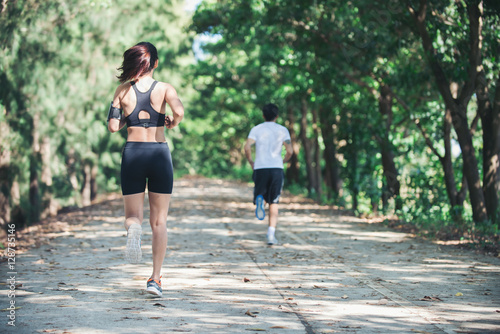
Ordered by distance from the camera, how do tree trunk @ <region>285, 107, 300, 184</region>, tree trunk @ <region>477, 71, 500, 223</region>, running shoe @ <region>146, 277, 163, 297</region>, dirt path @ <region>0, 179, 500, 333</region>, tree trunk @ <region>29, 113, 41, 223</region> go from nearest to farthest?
dirt path @ <region>0, 179, 500, 333</region>, running shoe @ <region>146, 277, 163, 297</region>, tree trunk @ <region>477, 71, 500, 223</region>, tree trunk @ <region>29, 113, 41, 223</region>, tree trunk @ <region>285, 107, 300, 184</region>

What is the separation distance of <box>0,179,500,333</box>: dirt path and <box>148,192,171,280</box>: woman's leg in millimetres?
323

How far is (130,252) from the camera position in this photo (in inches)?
191

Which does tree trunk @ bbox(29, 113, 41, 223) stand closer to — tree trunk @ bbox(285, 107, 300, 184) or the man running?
the man running

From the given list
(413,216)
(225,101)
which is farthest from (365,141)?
(225,101)

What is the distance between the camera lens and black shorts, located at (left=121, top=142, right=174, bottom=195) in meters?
5.15

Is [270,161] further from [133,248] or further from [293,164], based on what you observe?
[293,164]

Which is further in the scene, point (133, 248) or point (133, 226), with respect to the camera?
point (133, 226)

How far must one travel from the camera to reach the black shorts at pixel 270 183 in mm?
9195

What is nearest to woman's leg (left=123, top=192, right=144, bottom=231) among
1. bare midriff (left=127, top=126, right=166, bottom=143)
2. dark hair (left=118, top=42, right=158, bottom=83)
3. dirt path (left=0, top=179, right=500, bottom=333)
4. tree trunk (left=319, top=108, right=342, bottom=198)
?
bare midriff (left=127, top=126, right=166, bottom=143)

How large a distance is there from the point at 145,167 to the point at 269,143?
13.8 ft

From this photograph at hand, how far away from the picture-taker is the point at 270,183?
9.24 metres

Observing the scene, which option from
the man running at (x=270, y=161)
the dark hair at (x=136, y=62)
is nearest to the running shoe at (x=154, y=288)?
the dark hair at (x=136, y=62)

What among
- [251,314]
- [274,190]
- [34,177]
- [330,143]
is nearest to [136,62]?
[251,314]

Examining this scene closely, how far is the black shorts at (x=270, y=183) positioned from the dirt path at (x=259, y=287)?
0.79 meters
